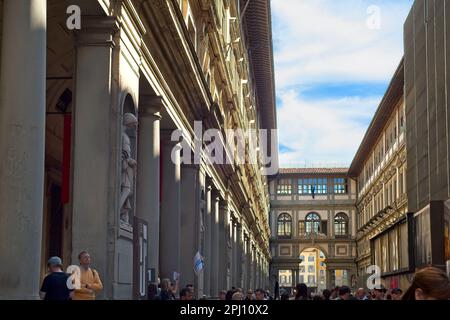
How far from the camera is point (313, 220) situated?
94.1 metres

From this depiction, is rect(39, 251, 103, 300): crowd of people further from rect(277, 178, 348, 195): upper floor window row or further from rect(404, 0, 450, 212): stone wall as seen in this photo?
rect(277, 178, 348, 195): upper floor window row

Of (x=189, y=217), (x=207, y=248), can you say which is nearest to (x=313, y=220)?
(x=207, y=248)

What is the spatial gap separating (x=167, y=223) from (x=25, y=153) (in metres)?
12.8

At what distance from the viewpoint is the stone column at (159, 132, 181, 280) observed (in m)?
21.6

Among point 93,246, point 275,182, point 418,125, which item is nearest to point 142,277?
point 93,246

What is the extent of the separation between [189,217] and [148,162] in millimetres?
7083

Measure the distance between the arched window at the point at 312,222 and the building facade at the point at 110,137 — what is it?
6161 cm

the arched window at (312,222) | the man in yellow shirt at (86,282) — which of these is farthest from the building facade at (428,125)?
the arched window at (312,222)

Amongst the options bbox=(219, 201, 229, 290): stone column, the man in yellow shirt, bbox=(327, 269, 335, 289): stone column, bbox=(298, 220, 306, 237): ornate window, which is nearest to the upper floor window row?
bbox=(298, 220, 306, 237): ornate window

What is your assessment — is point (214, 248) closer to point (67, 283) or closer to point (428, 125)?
point (428, 125)

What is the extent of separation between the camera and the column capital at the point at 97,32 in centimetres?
1288

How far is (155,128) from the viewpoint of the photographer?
58.3 feet

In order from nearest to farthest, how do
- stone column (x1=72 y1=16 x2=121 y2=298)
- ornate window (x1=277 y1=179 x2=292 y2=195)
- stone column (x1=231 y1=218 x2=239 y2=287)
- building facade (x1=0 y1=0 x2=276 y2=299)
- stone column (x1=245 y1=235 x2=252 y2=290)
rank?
building facade (x1=0 y1=0 x2=276 y2=299), stone column (x1=72 y1=16 x2=121 y2=298), stone column (x1=231 y1=218 x2=239 y2=287), stone column (x1=245 y1=235 x2=252 y2=290), ornate window (x1=277 y1=179 x2=292 y2=195)
